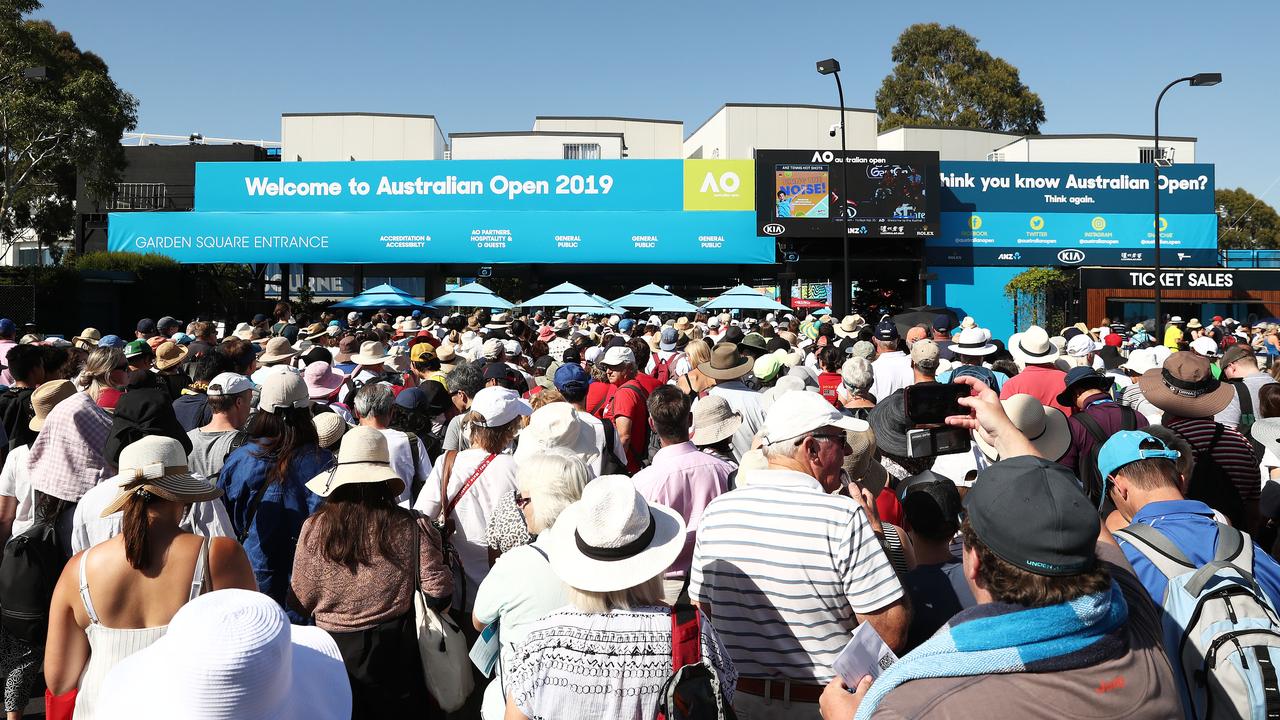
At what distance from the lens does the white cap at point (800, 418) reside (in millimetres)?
3143

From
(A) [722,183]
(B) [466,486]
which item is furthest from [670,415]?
(A) [722,183]

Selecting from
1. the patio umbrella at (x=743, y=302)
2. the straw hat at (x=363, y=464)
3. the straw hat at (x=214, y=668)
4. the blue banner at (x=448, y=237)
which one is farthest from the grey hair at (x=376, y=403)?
the blue banner at (x=448, y=237)

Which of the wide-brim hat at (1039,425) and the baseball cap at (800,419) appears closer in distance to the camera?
the baseball cap at (800,419)

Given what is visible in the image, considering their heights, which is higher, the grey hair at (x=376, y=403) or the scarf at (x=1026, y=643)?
the grey hair at (x=376, y=403)

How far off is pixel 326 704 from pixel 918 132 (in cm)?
4664

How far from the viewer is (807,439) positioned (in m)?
3.16

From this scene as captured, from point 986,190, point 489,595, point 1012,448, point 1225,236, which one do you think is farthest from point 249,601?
point 1225,236

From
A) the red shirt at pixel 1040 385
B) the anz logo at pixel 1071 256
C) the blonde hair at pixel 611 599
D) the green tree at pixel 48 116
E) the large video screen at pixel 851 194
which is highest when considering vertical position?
the green tree at pixel 48 116

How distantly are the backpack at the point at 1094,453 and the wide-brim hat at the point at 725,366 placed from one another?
7.61 ft

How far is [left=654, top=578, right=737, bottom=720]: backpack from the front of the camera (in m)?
2.34

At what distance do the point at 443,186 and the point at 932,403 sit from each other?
33475mm

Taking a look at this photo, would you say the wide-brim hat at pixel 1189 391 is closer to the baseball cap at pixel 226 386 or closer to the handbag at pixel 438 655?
the handbag at pixel 438 655

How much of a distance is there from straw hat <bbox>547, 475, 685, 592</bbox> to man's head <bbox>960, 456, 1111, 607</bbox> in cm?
91

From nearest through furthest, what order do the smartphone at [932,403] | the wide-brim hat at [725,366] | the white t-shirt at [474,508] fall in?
the smartphone at [932,403] → the white t-shirt at [474,508] → the wide-brim hat at [725,366]
